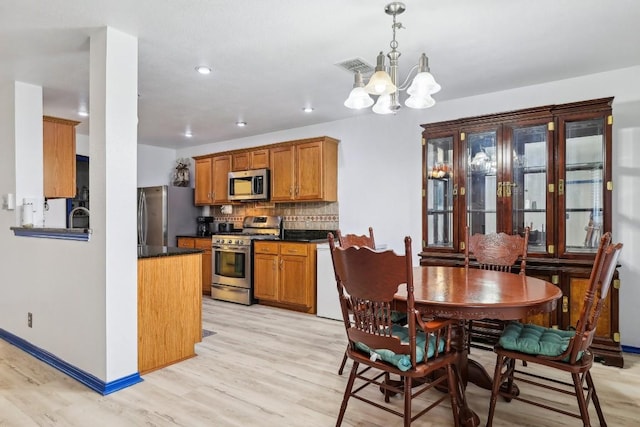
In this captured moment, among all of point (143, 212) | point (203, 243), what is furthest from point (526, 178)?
point (143, 212)

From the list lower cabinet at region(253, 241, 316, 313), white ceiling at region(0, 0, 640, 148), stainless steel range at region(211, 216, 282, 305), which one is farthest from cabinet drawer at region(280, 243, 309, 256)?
white ceiling at region(0, 0, 640, 148)

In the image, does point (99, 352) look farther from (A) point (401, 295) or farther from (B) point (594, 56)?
(B) point (594, 56)

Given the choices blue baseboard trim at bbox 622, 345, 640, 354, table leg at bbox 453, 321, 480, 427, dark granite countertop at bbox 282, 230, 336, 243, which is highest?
dark granite countertop at bbox 282, 230, 336, 243

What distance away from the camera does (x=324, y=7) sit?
2.31m

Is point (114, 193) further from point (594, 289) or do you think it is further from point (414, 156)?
point (414, 156)

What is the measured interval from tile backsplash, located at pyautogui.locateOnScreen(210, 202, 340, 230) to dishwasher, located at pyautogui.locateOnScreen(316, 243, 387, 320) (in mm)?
651

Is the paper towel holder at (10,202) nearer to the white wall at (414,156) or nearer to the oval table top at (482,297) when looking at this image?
the white wall at (414,156)

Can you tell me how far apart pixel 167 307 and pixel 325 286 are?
1954 millimetres

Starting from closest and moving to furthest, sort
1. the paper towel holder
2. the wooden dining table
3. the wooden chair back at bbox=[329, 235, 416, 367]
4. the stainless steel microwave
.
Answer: the wooden chair back at bbox=[329, 235, 416, 367], the wooden dining table, the paper towel holder, the stainless steel microwave

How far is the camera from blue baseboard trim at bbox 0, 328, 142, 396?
2.56 metres

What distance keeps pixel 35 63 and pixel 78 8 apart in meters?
1.16

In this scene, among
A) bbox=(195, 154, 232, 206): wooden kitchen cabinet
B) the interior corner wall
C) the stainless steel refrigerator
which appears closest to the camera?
the interior corner wall

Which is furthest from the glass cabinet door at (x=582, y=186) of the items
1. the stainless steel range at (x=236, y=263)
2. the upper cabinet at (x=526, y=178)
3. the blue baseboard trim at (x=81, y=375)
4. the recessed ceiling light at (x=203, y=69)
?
the blue baseboard trim at (x=81, y=375)

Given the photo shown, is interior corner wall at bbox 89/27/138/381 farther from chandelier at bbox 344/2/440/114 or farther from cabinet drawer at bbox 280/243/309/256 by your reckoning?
cabinet drawer at bbox 280/243/309/256
